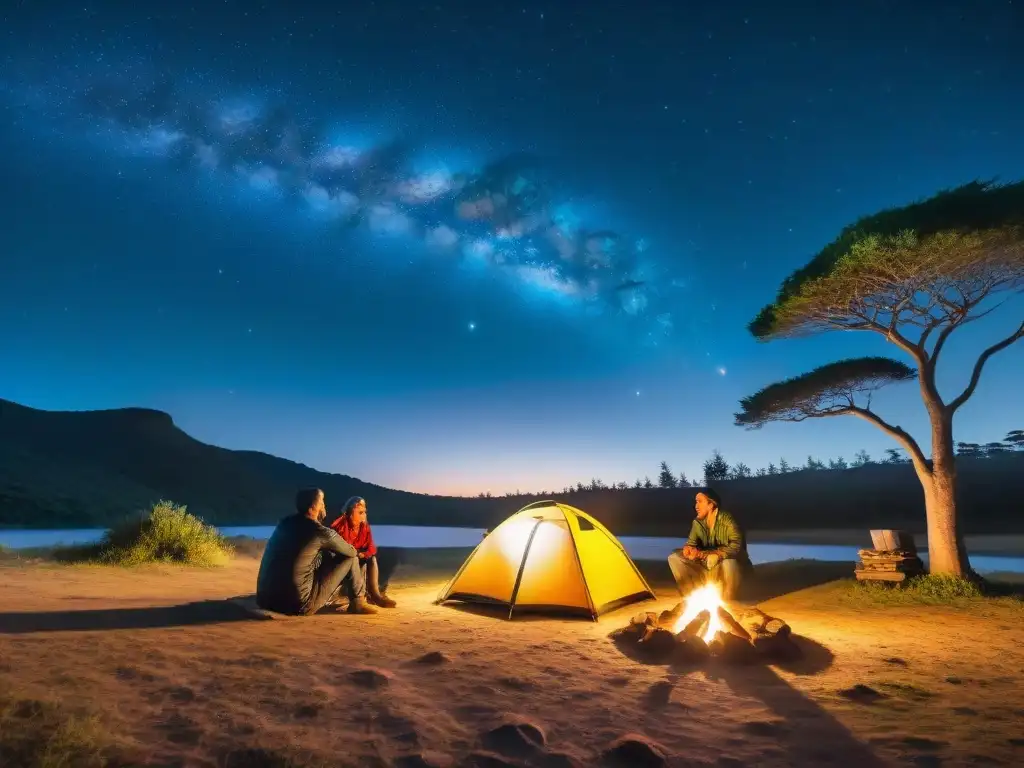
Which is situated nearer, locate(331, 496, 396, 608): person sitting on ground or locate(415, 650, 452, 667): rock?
locate(415, 650, 452, 667): rock

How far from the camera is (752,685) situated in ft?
19.3

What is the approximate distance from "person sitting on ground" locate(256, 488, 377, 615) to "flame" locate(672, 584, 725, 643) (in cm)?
492

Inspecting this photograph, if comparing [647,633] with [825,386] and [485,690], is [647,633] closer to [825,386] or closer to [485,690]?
[485,690]

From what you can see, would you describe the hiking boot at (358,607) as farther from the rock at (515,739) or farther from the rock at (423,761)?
the rock at (423,761)

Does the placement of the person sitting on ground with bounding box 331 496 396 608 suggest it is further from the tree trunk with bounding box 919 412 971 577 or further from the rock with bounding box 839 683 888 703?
the tree trunk with bounding box 919 412 971 577

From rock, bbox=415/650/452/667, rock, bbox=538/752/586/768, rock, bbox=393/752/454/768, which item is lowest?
rock, bbox=538/752/586/768

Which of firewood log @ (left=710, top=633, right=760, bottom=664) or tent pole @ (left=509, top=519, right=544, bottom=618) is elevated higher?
tent pole @ (left=509, top=519, right=544, bottom=618)

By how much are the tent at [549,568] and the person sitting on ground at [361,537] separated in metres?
1.20

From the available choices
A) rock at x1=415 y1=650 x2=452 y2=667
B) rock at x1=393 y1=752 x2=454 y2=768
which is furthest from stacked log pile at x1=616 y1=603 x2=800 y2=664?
rock at x1=393 y1=752 x2=454 y2=768

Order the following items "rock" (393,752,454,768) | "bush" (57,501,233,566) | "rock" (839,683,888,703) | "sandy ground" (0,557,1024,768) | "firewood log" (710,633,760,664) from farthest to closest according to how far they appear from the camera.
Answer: "bush" (57,501,233,566) < "firewood log" (710,633,760,664) < "rock" (839,683,888,703) < "sandy ground" (0,557,1024,768) < "rock" (393,752,454,768)

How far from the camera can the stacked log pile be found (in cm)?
682

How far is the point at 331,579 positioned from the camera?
873 centimetres

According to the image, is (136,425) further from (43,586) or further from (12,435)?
(43,586)

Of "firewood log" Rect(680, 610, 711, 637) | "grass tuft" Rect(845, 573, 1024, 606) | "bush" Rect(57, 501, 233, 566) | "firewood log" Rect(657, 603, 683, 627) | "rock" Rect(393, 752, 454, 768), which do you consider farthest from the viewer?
"bush" Rect(57, 501, 233, 566)
